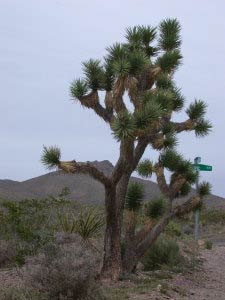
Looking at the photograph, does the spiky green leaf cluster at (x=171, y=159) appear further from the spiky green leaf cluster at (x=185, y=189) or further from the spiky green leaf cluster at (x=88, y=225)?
the spiky green leaf cluster at (x=88, y=225)

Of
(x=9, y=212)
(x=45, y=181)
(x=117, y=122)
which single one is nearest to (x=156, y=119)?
(x=117, y=122)

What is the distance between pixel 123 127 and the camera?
12.9 metres

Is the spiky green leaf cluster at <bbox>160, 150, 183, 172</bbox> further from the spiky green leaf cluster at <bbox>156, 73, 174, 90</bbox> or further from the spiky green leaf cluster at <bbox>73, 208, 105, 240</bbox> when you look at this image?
the spiky green leaf cluster at <bbox>73, 208, 105, 240</bbox>

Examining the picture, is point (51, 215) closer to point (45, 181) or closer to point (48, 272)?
point (48, 272)

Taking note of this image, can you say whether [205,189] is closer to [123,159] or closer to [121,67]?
[123,159]

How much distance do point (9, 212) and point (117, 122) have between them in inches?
194

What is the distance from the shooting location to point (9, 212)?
16.5 m

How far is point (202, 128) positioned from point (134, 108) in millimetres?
2272

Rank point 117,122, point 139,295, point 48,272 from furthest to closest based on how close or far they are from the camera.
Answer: point 117,122 → point 139,295 → point 48,272

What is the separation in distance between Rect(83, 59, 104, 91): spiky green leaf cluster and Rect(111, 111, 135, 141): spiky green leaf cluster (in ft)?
4.93

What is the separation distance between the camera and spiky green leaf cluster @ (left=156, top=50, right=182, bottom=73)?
14828 mm

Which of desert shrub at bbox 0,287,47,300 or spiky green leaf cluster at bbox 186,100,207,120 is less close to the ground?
spiky green leaf cluster at bbox 186,100,207,120

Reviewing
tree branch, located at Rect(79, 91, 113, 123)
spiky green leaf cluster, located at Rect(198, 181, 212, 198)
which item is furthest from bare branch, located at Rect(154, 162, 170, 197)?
tree branch, located at Rect(79, 91, 113, 123)

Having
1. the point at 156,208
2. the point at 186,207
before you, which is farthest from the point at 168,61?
the point at 186,207
